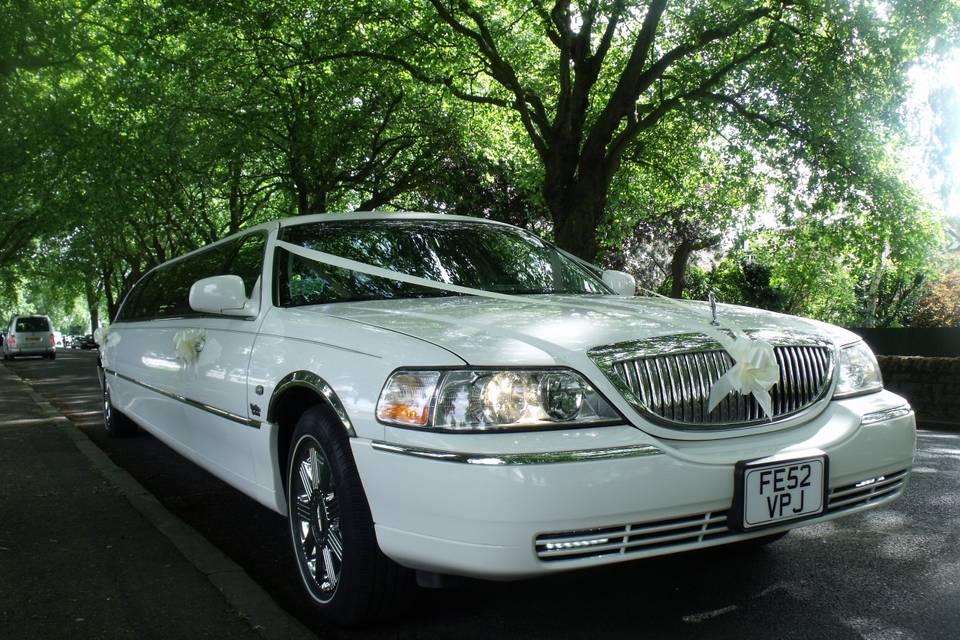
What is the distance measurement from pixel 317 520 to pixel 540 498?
118 centimetres

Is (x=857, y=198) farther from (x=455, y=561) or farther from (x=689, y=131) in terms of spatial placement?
(x=455, y=561)

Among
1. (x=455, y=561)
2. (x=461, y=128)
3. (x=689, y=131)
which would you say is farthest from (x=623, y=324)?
(x=461, y=128)

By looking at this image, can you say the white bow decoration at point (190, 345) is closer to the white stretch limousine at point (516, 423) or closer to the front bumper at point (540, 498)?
the white stretch limousine at point (516, 423)

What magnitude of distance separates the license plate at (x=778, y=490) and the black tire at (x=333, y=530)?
1214 mm

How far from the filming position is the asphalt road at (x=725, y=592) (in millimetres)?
3131

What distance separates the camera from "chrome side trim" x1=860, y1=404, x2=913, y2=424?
10.7 feet

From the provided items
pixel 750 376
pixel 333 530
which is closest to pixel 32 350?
pixel 333 530

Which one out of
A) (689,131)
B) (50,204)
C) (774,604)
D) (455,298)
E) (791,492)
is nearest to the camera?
(791,492)

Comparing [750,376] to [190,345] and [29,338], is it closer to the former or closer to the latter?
[190,345]

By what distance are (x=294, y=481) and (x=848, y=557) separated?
2.60 meters

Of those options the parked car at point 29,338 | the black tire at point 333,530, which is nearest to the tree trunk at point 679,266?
the parked car at point 29,338

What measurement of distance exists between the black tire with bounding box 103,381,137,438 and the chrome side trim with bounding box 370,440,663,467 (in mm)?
6101

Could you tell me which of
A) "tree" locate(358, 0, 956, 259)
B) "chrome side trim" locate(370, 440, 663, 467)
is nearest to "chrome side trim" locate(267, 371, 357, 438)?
"chrome side trim" locate(370, 440, 663, 467)

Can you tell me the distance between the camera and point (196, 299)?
158 inches
